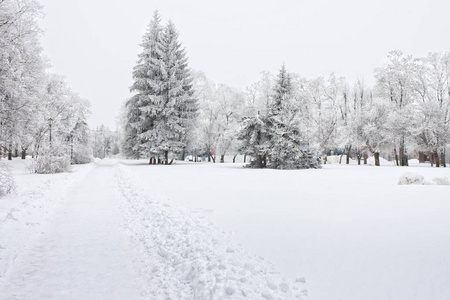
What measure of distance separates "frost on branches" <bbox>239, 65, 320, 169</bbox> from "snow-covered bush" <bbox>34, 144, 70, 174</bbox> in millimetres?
13435

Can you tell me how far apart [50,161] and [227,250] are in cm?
1703

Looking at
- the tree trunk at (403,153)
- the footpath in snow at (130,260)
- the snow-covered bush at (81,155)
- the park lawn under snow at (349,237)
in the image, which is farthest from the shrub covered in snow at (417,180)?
the snow-covered bush at (81,155)

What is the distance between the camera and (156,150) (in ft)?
83.9

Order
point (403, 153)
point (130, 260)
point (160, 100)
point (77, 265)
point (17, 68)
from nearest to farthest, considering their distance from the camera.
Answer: point (77, 265) → point (130, 260) → point (17, 68) → point (160, 100) → point (403, 153)

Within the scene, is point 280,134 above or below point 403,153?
above

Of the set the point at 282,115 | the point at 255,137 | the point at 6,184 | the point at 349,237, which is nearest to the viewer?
the point at 349,237

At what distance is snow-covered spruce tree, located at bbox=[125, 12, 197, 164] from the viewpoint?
86.2ft

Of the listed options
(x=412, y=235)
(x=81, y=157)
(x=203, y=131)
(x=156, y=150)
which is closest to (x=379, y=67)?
(x=203, y=131)

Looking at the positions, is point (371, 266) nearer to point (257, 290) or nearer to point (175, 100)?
point (257, 290)

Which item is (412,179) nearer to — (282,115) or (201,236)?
(201,236)

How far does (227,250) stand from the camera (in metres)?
3.96

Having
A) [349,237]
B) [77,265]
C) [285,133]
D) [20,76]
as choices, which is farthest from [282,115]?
[77,265]

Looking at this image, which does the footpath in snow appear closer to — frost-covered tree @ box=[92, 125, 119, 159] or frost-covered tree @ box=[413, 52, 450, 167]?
frost-covered tree @ box=[413, 52, 450, 167]

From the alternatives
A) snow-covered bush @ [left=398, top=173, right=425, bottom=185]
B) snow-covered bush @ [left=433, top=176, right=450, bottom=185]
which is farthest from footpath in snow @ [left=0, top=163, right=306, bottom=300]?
snow-covered bush @ [left=433, top=176, right=450, bottom=185]
